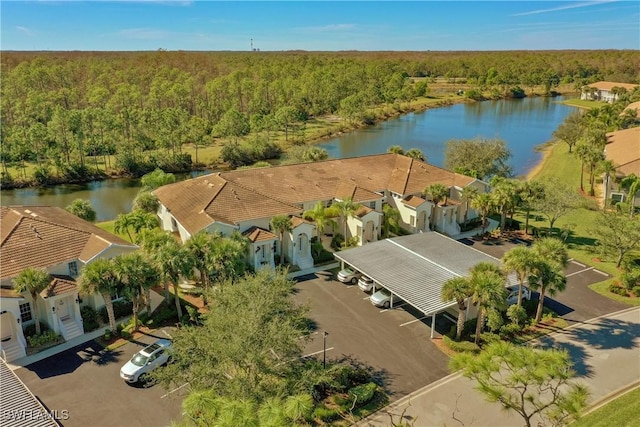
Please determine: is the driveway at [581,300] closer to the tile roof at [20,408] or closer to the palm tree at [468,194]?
the palm tree at [468,194]

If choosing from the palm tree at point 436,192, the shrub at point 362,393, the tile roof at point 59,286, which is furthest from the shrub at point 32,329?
the palm tree at point 436,192

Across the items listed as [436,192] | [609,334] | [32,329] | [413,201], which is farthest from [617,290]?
[32,329]

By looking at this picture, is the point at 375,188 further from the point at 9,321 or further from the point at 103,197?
the point at 103,197

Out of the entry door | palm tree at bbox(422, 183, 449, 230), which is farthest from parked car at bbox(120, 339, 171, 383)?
palm tree at bbox(422, 183, 449, 230)

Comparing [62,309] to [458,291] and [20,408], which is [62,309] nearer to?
[20,408]

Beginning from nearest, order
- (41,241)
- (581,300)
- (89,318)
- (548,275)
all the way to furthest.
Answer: (548,275), (89,318), (41,241), (581,300)

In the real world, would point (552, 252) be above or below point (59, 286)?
above
